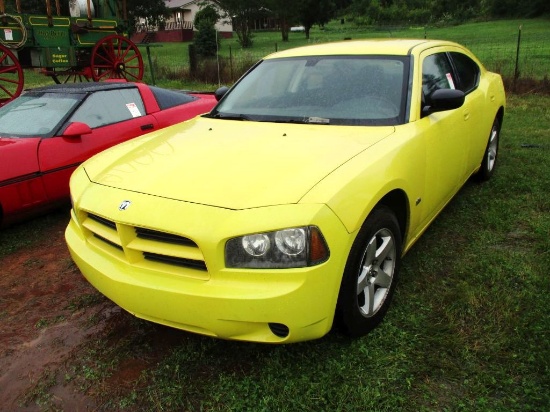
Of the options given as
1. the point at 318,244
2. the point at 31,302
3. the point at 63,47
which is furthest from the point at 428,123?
the point at 63,47

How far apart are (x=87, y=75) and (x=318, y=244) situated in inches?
442

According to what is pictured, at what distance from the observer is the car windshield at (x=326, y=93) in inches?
120

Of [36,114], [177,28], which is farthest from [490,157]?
[177,28]

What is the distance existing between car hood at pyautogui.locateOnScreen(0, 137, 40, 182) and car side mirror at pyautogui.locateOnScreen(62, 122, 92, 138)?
0.26 meters

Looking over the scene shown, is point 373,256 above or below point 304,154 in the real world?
below

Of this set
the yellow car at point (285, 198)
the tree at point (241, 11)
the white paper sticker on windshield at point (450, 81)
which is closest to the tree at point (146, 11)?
the tree at point (241, 11)

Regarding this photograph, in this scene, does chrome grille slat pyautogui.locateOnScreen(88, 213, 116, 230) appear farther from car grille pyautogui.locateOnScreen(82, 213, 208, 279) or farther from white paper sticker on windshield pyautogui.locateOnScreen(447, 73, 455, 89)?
white paper sticker on windshield pyautogui.locateOnScreen(447, 73, 455, 89)

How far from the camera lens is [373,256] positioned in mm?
2516

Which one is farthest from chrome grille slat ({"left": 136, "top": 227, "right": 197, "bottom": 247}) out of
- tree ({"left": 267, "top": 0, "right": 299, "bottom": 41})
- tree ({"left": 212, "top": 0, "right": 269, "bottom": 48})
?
tree ({"left": 267, "top": 0, "right": 299, "bottom": 41})

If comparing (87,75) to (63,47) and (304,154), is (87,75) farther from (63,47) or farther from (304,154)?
(304,154)

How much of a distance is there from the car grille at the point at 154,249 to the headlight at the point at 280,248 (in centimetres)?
19

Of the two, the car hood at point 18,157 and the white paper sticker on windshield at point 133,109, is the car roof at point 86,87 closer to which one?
the white paper sticker on windshield at point 133,109

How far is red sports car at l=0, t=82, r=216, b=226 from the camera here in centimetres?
405

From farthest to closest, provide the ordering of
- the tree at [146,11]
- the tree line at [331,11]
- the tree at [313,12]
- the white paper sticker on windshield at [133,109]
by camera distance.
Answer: the tree at [313,12]
the tree at [146,11]
the tree line at [331,11]
the white paper sticker on windshield at [133,109]
